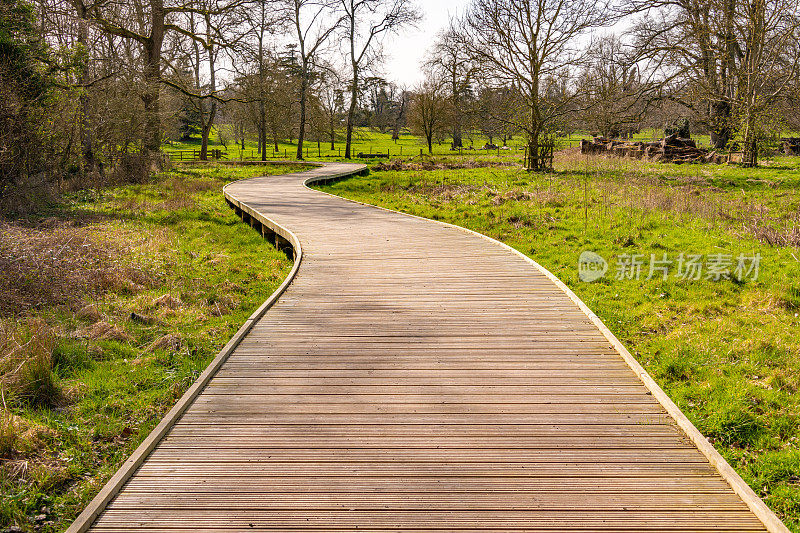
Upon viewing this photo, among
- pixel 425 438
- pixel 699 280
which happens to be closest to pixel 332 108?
pixel 699 280

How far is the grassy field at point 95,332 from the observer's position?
3631 mm

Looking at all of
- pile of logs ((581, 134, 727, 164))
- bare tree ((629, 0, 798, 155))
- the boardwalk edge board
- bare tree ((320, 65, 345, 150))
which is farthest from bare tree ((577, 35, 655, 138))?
bare tree ((320, 65, 345, 150))

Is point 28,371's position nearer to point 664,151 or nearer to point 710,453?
point 710,453

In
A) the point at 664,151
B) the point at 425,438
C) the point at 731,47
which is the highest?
the point at 731,47

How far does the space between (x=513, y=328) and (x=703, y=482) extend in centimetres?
258

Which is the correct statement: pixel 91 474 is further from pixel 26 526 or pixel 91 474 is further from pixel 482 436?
pixel 482 436

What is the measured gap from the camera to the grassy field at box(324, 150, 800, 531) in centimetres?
421

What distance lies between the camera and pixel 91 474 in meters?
3.62

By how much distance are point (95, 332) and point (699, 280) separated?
7708 millimetres

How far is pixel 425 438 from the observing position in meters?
3.53

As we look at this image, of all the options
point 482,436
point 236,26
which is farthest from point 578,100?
point 482,436

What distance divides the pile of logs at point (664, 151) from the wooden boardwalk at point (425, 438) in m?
23.3

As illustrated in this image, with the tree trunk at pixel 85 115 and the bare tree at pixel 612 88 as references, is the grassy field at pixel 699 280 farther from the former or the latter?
the tree trunk at pixel 85 115

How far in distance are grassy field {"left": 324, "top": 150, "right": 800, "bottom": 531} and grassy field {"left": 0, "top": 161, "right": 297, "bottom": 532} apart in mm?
4516
